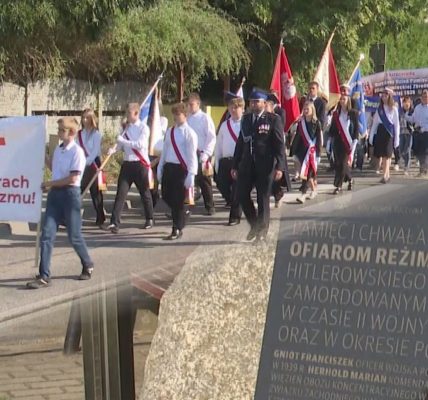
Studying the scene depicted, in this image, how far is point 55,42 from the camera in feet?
51.5

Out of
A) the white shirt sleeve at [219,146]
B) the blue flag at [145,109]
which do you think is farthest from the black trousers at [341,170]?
the blue flag at [145,109]

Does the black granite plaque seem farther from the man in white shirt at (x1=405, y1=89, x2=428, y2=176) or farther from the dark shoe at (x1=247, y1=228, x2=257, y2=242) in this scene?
the man in white shirt at (x1=405, y1=89, x2=428, y2=176)

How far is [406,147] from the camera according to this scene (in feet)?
63.7

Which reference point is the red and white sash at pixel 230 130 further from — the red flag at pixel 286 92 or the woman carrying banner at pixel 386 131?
the woman carrying banner at pixel 386 131

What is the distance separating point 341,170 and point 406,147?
626cm

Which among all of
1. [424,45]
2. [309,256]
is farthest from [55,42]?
[424,45]

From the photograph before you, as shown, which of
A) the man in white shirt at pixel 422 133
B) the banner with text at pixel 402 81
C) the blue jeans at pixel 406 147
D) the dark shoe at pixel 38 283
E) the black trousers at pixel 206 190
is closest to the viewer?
the dark shoe at pixel 38 283

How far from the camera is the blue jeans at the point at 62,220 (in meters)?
8.72

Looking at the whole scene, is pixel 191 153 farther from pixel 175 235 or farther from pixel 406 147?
pixel 406 147

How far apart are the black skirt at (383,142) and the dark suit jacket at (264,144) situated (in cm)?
551

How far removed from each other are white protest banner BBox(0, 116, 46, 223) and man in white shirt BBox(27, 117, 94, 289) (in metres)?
0.20

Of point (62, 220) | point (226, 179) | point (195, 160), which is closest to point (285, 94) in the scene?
point (226, 179)

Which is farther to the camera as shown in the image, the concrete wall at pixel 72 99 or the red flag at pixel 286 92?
the concrete wall at pixel 72 99

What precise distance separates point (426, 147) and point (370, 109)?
5282 millimetres
